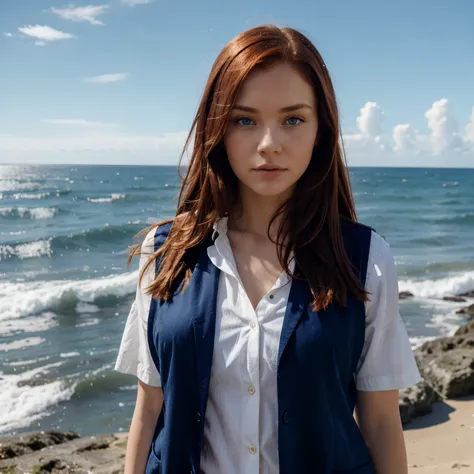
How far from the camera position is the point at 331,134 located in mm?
1954

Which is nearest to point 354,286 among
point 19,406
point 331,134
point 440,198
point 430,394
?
point 331,134

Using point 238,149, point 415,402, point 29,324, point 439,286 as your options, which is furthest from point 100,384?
point 439,286

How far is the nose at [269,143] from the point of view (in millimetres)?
1797

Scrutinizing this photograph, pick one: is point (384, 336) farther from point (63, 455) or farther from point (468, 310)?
point (468, 310)

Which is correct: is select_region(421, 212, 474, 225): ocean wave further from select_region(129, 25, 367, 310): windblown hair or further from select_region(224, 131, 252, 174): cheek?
select_region(224, 131, 252, 174): cheek

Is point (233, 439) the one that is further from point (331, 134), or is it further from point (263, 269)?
point (331, 134)

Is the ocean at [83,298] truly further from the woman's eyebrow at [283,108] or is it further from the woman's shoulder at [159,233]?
the woman's eyebrow at [283,108]

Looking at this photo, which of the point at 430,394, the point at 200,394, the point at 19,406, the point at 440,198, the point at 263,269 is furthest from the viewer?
the point at 440,198

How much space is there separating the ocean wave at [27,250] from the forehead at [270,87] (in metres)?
19.4

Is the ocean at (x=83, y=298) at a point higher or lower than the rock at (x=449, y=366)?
lower

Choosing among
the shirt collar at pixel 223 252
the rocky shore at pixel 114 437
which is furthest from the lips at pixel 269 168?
the rocky shore at pixel 114 437

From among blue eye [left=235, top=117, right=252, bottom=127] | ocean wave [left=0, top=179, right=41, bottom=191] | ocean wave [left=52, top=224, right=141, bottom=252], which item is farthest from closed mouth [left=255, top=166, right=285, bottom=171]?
ocean wave [left=0, top=179, right=41, bottom=191]

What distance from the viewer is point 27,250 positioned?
69.4ft

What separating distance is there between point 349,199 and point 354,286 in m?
0.40
